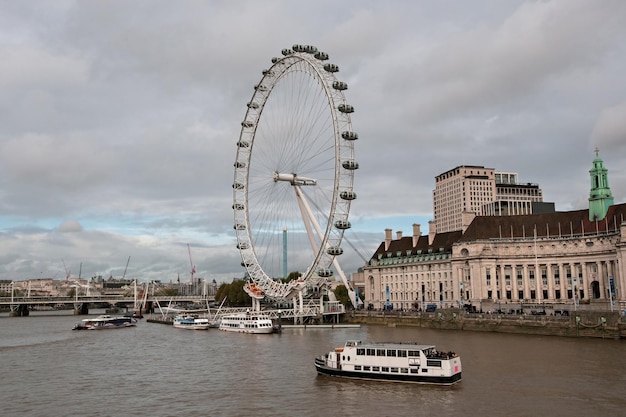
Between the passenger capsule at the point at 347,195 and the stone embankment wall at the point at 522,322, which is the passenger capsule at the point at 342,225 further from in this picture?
the stone embankment wall at the point at 522,322

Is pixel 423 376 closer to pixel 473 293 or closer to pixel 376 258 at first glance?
pixel 473 293

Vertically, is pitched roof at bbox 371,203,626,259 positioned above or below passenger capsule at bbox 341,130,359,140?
below

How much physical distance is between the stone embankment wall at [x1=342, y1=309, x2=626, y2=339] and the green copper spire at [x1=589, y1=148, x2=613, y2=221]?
89.5 feet

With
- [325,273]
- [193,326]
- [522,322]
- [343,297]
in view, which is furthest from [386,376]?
[343,297]

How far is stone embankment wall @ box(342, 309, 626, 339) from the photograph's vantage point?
181 ft

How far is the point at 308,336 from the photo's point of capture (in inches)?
2719

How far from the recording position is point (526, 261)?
288ft

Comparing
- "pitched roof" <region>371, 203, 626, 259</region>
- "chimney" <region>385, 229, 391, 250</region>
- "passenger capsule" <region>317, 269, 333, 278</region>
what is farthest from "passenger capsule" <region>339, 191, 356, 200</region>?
"chimney" <region>385, 229, 391, 250</region>

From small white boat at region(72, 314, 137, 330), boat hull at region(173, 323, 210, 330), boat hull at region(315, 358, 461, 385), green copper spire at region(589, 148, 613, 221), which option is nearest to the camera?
boat hull at region(315, 358, 461, 385)

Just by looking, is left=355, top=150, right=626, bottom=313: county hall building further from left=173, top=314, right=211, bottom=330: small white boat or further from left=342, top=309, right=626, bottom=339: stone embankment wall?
left=173, top=314, right=211, bottom=330: small white boat

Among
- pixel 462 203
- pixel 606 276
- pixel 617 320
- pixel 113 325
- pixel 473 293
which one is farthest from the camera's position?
pixel 462 203

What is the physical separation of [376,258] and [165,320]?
4044cm

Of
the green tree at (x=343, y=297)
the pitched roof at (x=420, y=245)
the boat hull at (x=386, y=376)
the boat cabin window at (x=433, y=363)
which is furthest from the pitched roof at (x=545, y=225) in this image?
the boat hull at (x=386, y=376)

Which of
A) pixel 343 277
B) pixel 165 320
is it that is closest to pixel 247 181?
pixel 343 277
